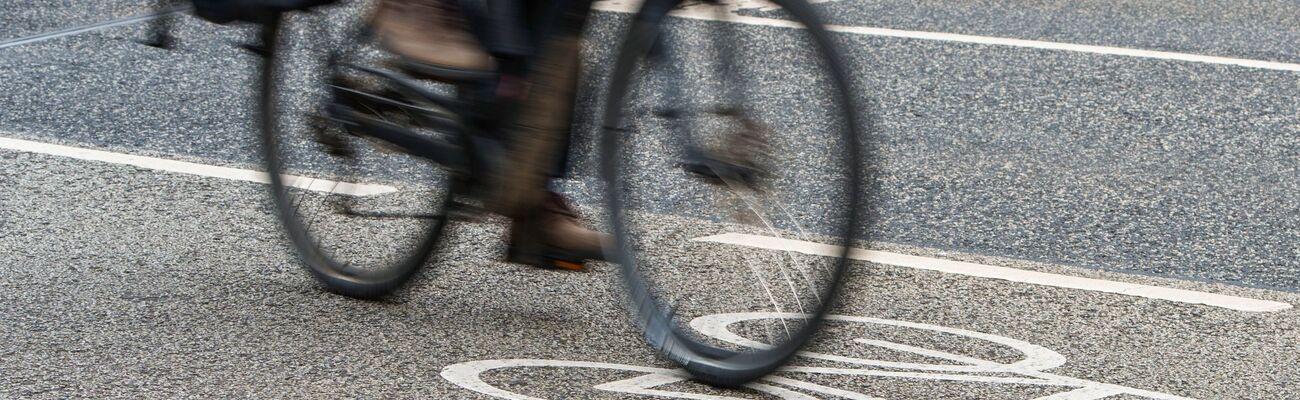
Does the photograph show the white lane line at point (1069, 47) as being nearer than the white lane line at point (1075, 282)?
No

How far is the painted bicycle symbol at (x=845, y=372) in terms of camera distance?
3.64 meters

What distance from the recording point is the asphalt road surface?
12.2ft

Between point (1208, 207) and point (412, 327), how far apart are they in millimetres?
2665

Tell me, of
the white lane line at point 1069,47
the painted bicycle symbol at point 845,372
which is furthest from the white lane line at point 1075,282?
the white lane line at point 1069,47

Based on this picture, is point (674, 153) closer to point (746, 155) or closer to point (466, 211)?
point (746, 155)

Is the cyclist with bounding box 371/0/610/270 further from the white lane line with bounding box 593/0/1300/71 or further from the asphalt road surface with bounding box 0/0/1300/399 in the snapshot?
the white lane line with bounding box 593/0/1300/71

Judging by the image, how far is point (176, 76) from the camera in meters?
6.89

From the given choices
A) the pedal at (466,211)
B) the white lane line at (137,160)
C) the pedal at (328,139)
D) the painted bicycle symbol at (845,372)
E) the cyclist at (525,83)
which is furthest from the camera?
the white lane line at (137,160)

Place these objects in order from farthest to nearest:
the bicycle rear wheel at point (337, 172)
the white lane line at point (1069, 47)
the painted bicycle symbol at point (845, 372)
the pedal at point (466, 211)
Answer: the white lane line at point (1069, 47) → the bicycle rear wheel at point (337, 172) → the pedal at point (466, 211) → the painted bicycle symbol at point (845, 372)

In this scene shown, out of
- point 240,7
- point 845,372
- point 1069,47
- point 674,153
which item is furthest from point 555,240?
point 1069,47

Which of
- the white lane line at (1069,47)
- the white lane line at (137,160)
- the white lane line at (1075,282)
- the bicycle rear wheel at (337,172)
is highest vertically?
the white lane line at (1069,47)

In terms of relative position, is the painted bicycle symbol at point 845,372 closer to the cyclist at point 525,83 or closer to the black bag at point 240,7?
the cyclist at point 525,83

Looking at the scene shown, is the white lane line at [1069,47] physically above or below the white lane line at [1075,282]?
above

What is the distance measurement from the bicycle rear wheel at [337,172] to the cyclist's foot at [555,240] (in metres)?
0.33
